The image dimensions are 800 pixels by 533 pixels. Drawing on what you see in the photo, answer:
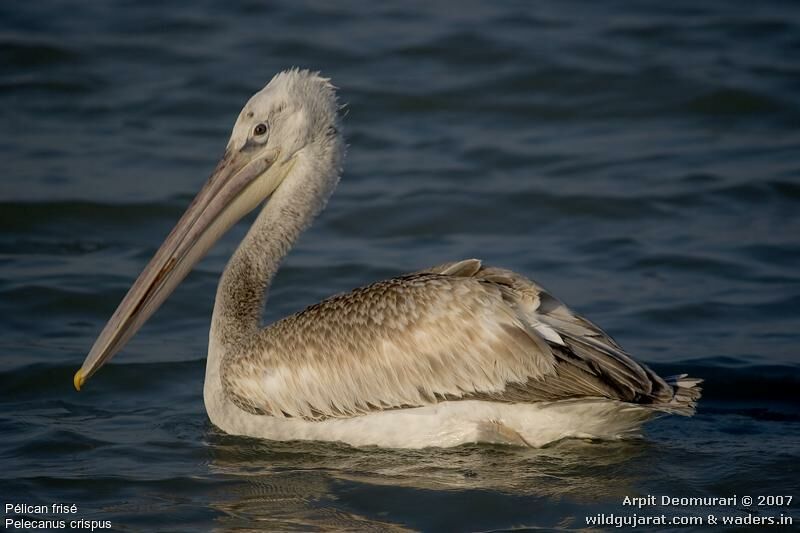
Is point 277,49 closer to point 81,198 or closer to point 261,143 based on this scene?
point 81,198

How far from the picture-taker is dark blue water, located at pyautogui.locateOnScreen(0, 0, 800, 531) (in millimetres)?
5117

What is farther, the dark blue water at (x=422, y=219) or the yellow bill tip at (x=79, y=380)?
the yellow bill tip at (x=79, y=380)

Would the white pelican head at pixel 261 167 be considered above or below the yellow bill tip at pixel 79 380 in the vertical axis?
above

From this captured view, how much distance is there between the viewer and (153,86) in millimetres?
11477

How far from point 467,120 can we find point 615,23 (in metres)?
2.74

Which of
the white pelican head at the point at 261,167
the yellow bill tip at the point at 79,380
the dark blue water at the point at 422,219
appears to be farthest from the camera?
the white pelican head at the point at 261,167

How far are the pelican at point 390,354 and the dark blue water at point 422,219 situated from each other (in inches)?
5.3

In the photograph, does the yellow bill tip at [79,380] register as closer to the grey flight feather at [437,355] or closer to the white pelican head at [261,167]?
the white pelican head at [261,167]

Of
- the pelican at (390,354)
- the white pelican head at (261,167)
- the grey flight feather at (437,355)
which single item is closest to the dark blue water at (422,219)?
the pelican at (390,354)

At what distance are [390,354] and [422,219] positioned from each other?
367 cm

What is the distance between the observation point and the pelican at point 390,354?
16.9 ft

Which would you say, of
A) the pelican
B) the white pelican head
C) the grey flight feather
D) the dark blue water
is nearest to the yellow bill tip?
the pelican

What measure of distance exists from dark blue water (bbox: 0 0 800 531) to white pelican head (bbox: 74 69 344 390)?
77 cm

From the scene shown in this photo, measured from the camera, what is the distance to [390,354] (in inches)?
213
